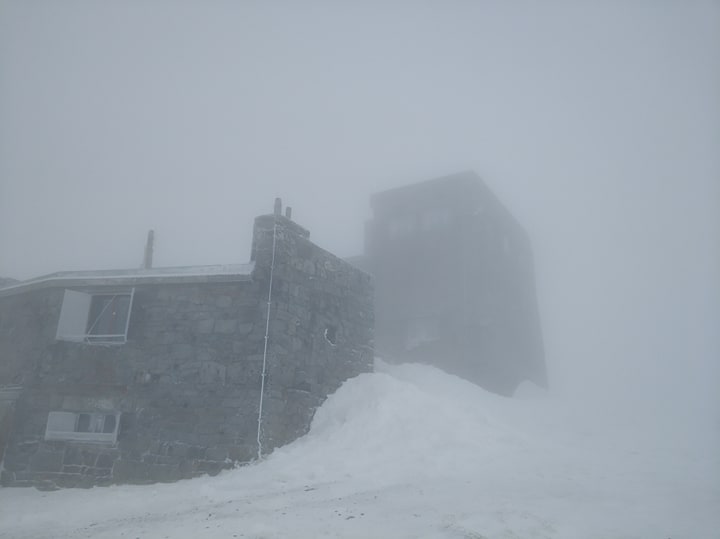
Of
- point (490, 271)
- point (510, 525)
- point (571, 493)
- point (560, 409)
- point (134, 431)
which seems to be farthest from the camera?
point (490, 271)

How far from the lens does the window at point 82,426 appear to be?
10.6 m

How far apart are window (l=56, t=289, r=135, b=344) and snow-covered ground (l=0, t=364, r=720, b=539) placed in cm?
350

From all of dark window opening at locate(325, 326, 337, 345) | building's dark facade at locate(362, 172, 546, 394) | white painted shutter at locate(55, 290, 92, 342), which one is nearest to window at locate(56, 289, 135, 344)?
white painted shutter at locate(55, 290, 92, 342)

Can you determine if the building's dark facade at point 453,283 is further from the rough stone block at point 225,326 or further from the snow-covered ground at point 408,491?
the rough stone block at point 225,326

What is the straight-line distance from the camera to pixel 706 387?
4162 centimetres

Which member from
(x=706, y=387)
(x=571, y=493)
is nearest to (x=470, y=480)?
(x=571, y=493)

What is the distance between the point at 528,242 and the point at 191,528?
26.8 metres

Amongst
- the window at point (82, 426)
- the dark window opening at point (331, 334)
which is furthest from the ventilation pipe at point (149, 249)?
the dark window opening at point (331, 334)

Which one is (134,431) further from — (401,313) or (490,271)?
(490,271)

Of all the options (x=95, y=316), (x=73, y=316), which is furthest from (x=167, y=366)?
(x=73, y=316)

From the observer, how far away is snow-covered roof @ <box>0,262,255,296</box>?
37.4 ft

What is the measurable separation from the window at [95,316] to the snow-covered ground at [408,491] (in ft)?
11.5

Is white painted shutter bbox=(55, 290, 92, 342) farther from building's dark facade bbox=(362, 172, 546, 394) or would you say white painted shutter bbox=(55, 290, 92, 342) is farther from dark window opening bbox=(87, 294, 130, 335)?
building's dark facade bbox=(362, 172, 546, 394)

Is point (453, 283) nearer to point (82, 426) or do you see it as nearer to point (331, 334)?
point (331, 334)
